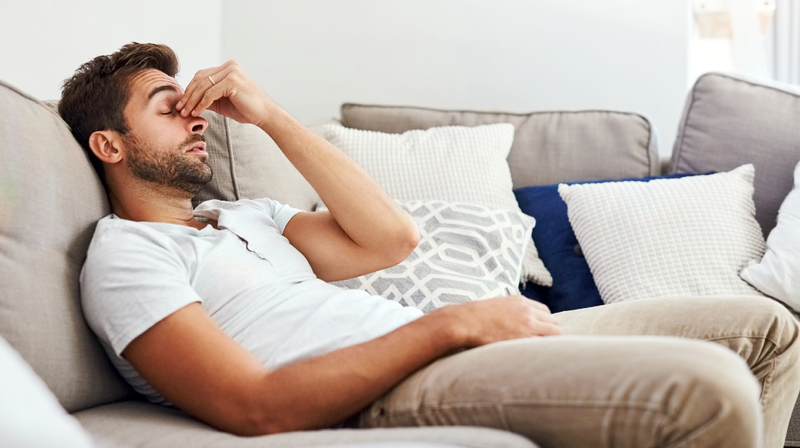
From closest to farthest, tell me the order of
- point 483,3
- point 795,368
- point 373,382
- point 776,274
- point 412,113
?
point 373,382
point 795,368
point 776,274
point 412,113
point 483,3

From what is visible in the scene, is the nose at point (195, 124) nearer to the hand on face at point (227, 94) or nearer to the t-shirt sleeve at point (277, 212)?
the hand on face at point (227, 94)

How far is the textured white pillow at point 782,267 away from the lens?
1696 millimetres

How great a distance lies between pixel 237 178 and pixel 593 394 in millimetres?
1103

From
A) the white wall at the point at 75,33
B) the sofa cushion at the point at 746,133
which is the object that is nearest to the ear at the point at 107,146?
the white wall at the point at 75,33

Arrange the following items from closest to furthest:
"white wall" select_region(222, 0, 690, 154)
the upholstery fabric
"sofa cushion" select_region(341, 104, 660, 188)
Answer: the upholstery fabric → "sofa cushion" select_region(341, 104, 660, 188) → "white wall" select_region(222, 0, 690, 154)

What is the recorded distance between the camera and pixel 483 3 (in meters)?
2.74

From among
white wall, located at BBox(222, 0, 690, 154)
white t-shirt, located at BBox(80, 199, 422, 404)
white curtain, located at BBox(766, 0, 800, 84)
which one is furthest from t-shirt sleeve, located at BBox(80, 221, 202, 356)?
A: white curtain, located at BBox(766, 0, 800, 84)

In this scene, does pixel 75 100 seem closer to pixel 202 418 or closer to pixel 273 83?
pixel 202 418

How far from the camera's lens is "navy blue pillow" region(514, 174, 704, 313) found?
190 centimetres

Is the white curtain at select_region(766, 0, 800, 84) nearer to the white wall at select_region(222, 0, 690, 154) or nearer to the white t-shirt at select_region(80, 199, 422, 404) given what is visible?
the white wall at select_region(222, 0, 690, 154)

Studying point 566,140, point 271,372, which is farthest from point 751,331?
point 566,140

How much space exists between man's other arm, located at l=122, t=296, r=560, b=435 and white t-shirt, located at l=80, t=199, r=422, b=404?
0.14 ft

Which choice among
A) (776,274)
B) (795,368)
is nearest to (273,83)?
(776,274)

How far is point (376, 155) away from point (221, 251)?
3.00 ft
